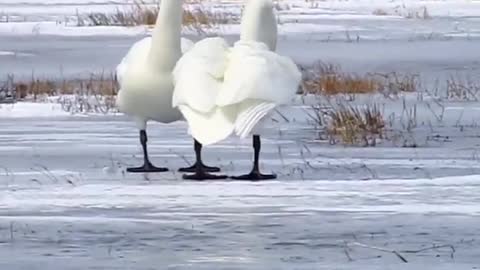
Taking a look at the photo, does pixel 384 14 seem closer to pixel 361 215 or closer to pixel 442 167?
pixel 442 167

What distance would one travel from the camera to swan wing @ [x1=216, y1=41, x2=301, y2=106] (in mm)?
9141

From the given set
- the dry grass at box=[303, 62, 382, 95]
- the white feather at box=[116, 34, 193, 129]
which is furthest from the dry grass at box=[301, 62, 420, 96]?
the white feather at box=[116, 34, 193, 129]

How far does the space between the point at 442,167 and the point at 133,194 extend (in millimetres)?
2081

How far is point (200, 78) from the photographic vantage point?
9406 mm

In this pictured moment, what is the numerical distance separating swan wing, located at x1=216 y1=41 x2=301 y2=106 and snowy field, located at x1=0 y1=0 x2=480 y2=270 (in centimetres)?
50

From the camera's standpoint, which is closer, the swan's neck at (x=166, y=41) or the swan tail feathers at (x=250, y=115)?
the swan tail feathers at (x=250, y=115)

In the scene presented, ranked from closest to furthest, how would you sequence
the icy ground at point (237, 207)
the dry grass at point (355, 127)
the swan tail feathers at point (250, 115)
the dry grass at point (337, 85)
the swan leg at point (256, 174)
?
the icy ground at point (237, 207), the swan tail feathers at point (250, 115), the swan leg at point (256, 174), the dry grass at point (355, 127), the dry grass at point (337, 85)

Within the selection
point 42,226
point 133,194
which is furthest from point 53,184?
point 42,226

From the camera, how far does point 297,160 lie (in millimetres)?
10141

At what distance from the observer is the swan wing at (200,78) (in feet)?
30.6

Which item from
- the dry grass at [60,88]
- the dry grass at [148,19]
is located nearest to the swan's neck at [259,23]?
the dry grass at [60,88]

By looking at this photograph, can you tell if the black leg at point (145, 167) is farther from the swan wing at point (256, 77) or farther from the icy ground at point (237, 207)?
the swan wing at point (256, 77)

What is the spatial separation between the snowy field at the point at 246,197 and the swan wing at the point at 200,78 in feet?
1.57

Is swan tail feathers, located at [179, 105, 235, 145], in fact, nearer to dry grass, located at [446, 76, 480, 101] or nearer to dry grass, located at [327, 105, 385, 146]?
dry grass, located at [327, 105, 385, 146]
